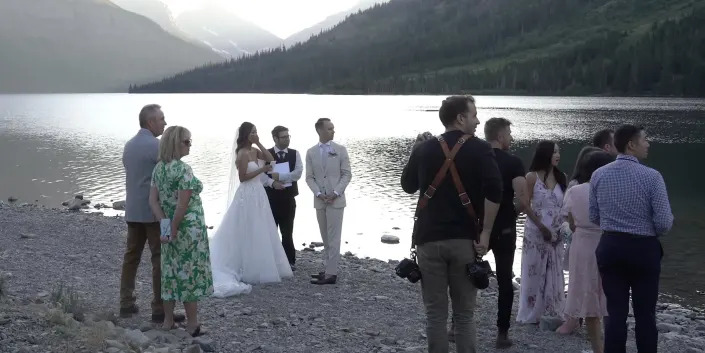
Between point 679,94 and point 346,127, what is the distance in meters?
99.5

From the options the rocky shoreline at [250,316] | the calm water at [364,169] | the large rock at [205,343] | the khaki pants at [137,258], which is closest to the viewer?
the rocky shoreline at [250,316]

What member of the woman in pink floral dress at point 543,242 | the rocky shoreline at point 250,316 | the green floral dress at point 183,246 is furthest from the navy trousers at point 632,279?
the green floral dress at point 183,246

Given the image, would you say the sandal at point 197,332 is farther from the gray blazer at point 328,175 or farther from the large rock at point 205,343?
the gray blazer at point 328,175

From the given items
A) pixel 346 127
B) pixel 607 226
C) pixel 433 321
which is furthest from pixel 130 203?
pixel 346 127

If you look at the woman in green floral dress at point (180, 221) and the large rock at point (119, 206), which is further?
the large rock at point (119, 206)

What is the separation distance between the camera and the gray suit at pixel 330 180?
1194 centimetres

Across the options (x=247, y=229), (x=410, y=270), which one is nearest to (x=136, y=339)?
(x=410, y=270)

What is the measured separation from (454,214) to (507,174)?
241 centimetres

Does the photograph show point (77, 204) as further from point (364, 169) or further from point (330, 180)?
point (330, 180)

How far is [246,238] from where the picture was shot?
1195cm

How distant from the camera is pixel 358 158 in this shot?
4888 cm

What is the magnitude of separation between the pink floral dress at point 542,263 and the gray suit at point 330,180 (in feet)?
11.0

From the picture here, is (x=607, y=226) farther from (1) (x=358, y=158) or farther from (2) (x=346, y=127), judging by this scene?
(2) (x=346, y=127)

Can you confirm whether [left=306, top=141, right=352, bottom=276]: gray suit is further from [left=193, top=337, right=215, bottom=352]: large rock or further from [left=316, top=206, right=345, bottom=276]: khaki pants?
[left=193, top=337, right=215, bottom=352]: large rock
